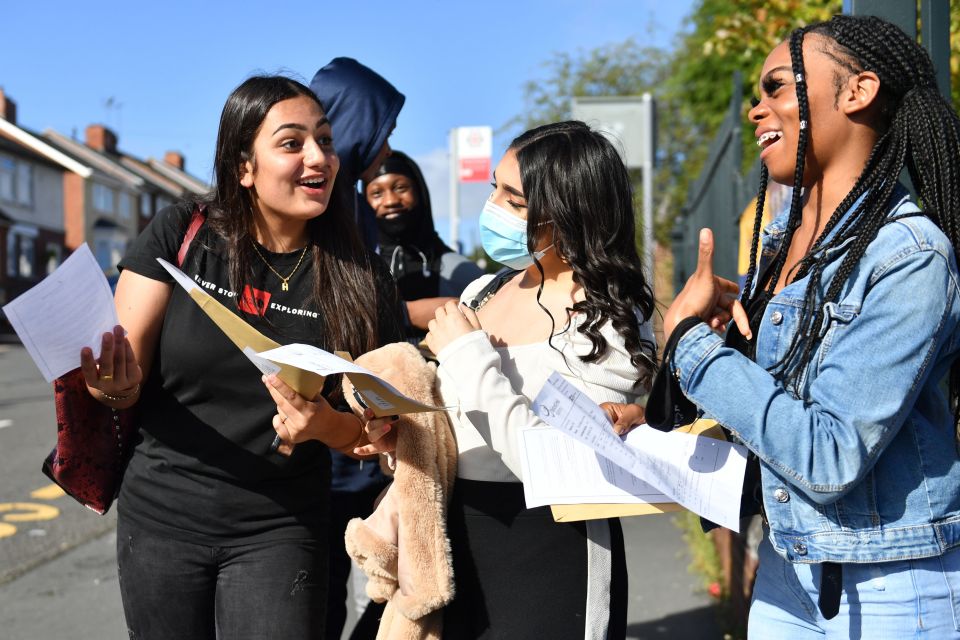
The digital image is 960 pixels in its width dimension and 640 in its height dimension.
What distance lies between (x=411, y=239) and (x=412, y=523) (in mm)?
2019

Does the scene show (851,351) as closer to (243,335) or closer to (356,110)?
(243,335)

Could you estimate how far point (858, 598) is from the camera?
1754 millimetres

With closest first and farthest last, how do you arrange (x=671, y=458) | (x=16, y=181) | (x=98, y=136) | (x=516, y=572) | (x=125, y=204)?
(x=671, y=458), (x=516, y=572), (x=16, y=181), (x=125, y=204), (x=98, y=136)

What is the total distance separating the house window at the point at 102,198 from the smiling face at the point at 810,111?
49984 millimetres

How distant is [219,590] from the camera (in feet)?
8.25

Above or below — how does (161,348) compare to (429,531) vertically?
above

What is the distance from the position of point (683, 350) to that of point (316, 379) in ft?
2.71

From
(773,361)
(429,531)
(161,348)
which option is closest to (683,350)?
(773,361)

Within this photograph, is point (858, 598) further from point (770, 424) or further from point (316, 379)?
point (316, 379)

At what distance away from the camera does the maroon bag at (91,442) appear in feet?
8.28

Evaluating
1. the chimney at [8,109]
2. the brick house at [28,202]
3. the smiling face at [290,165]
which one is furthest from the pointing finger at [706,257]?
the chimney at [8,109]

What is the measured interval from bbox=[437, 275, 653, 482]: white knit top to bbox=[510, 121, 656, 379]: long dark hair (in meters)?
0.04

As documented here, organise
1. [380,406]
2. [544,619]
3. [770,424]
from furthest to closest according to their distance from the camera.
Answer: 1. [544,619]
2. [380,406]
3. [770,424]

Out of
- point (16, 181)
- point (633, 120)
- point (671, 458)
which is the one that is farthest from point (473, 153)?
point (16, 181)
